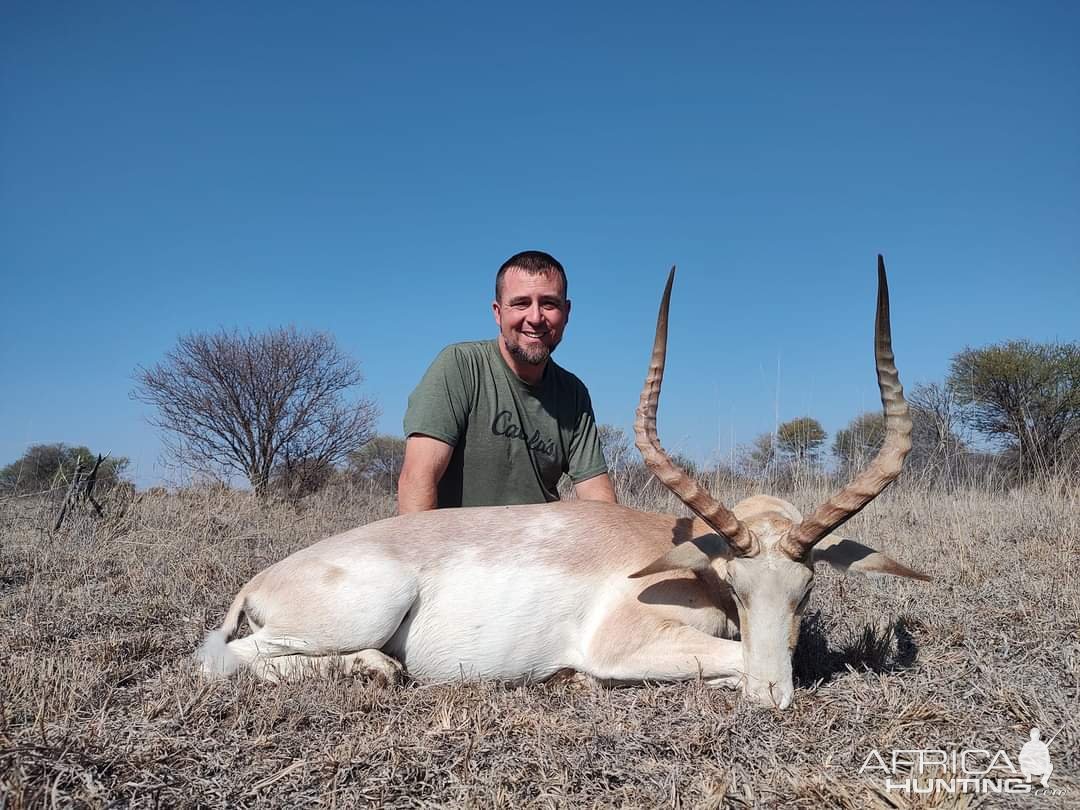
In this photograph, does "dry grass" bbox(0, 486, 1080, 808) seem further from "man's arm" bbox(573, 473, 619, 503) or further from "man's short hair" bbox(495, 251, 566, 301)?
"man's short hair" bbox(495, 251, 566, 301)

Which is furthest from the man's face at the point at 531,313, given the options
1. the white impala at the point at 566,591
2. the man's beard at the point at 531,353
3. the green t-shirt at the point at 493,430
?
the white impala at the point at 566,591

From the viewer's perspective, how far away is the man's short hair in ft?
16.5

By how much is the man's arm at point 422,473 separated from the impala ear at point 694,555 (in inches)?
66.2

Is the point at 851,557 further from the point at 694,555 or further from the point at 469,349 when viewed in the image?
the point at 469,349

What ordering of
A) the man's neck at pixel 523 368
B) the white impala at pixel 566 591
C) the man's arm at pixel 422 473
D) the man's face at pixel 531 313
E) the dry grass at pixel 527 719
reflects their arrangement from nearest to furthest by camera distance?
the dry grass at pixel 527 719, the white impala at pixel 566 591, the man's arm at pixel 422 473, the man's face at pixel 531 313, the man's neck at pixel 523 368

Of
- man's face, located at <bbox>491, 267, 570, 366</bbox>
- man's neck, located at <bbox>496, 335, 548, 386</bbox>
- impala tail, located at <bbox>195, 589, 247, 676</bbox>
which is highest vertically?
man's face, located at <bbox>491, 267, 570, 366</bbox>

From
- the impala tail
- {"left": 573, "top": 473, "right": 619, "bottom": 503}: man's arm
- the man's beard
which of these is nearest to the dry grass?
the impala tail

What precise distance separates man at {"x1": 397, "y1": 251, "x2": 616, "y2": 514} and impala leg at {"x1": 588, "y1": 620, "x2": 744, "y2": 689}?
1752mm

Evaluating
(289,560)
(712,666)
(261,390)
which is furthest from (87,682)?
(261,390)

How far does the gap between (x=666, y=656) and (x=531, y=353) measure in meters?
2.41

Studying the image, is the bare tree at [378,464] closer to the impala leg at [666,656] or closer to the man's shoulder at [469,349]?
the man's shoulder at [469,349]

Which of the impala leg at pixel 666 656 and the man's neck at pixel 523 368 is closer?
the impala leg at pixel 666 656

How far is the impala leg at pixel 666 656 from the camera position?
2.98m

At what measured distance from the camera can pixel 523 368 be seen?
5.05 metres
